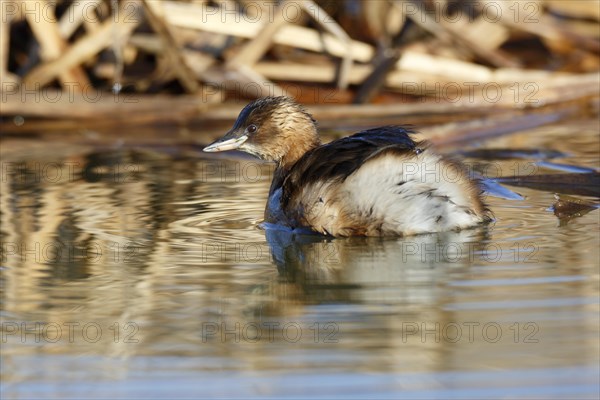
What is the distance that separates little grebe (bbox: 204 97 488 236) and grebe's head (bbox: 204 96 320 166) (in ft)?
1.34

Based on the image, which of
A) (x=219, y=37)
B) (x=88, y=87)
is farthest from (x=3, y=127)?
(x=219, y=37)

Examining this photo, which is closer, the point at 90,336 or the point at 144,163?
the point at 90,336

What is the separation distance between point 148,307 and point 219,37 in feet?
19.8

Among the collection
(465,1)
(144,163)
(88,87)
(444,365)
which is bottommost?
(444,365)

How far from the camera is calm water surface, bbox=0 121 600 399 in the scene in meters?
3.47

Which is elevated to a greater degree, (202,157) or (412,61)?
(412,61)

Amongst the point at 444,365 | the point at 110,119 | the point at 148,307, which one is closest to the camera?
the point at 444,365

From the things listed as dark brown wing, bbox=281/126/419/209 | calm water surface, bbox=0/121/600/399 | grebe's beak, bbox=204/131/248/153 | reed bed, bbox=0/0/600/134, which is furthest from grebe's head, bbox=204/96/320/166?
reed bed, bbox=0/0/600/134

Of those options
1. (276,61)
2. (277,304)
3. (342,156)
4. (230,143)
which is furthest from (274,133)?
(276,61)

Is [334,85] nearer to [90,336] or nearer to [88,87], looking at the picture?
[88,87]

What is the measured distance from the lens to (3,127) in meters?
9.77

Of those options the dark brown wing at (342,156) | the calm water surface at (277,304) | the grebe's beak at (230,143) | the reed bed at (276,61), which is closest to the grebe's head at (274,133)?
the grebe's beak at (230,143)

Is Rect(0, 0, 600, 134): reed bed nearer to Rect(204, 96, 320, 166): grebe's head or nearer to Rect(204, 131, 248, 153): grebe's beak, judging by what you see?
Rect(204, 96, 320, 166): grebe's head

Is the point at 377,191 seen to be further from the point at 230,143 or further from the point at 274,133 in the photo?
the point at 230,143
